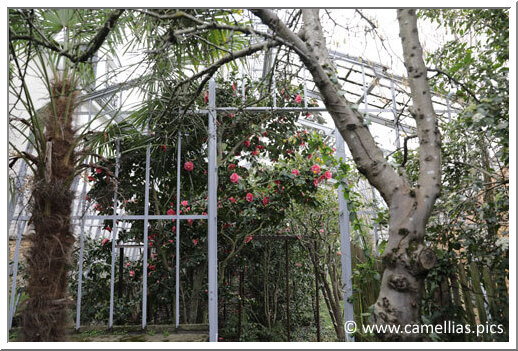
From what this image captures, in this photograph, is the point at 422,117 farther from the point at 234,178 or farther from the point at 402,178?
the point at 234,178

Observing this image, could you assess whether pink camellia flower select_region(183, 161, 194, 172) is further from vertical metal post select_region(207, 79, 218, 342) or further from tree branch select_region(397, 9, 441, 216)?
tree branch select_region(397, 9, 441, 216)

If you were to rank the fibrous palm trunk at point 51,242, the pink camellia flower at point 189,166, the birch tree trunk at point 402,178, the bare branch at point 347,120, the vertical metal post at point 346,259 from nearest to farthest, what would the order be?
the birch tree trunk at point 402,178
the bare branch at point 347,120
the fibrous palm trunk at point 51,242
the vertical metal post at point 346,259
the pink camellia flower at point 189,166

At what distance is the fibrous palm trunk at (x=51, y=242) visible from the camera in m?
1.96

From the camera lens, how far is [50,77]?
2357mm

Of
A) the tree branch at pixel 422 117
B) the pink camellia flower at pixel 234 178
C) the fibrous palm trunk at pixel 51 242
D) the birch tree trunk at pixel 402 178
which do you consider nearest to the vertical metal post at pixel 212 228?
the pink camellia flower at pixel 234 178

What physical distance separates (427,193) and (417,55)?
651 millimetres

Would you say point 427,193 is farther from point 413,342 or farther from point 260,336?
point 260,336

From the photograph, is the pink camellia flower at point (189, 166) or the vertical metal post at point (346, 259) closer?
the vertical metal post at point (346, 259)

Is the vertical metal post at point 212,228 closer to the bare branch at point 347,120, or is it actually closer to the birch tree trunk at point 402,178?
the bare branch at point 347,120

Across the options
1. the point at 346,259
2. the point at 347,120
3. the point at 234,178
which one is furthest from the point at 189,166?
the point at 347,120

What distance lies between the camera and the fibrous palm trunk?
1960mm

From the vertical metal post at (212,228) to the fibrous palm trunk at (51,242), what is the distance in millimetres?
963

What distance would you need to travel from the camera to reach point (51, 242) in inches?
79.0

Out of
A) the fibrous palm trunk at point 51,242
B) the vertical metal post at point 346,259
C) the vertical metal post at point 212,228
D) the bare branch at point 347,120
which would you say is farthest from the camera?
the vertical metal post at point 346,259
